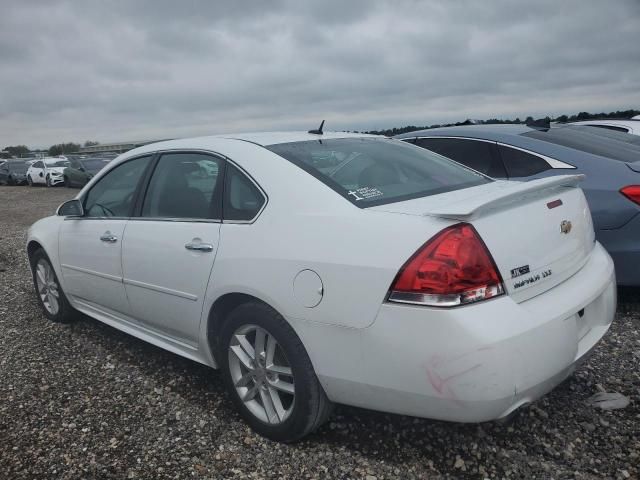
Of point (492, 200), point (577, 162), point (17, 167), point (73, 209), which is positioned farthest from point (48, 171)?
point (492, 200)

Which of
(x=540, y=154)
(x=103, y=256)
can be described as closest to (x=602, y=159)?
(x=540, y=154)

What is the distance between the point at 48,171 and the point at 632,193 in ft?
84.9

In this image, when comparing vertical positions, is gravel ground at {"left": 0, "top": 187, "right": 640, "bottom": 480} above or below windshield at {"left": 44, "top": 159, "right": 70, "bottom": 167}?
below

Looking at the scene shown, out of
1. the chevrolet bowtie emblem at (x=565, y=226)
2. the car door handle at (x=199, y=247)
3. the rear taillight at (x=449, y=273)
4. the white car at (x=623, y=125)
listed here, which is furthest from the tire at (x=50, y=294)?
the white car at (x=623, y=125)

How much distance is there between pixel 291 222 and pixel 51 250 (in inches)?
109

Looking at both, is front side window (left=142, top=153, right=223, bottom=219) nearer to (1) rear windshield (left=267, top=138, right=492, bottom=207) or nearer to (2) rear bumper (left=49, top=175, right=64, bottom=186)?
(1) rear windshield (left=267, top=138, right=492, bottom=207)

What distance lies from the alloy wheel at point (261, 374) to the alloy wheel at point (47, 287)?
244cm

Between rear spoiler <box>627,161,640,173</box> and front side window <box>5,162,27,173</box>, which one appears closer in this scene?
rear spoiler <box>627,161,640,173</box>

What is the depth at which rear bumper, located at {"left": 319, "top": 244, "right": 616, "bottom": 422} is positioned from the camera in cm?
189

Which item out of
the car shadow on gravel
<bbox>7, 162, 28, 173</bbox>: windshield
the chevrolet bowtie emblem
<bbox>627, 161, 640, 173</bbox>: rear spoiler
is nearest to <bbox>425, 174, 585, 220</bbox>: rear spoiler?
the chevrolet bowtie emblem

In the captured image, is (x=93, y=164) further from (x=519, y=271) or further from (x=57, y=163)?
(x=519, y=271)

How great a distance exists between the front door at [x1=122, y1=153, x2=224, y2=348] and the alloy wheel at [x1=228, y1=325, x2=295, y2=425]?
321 mm

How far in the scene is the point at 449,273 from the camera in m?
1.94

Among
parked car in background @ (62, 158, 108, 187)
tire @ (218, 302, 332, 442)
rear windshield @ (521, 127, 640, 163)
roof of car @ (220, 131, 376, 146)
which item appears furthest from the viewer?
parked car in background @ (62, 158, 108, 187)
